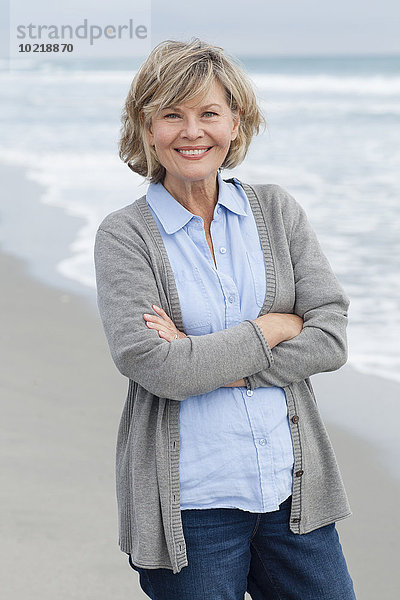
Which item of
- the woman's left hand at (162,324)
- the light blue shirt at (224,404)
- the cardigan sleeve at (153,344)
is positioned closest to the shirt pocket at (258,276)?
the light blue shirt at (224,404)

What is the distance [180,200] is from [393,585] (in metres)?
1.81

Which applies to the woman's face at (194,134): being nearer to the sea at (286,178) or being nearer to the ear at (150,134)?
the ear at (150,134)

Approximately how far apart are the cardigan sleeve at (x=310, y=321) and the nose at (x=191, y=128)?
1.17 ft

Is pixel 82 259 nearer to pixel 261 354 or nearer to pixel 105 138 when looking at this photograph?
pixel 261 354

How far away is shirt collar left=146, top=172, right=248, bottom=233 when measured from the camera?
215 centimetres

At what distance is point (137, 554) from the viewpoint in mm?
2059

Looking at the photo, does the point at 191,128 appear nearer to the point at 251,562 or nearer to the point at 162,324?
the point at 162,324

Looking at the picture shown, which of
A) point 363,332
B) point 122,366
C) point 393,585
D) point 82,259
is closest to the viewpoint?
point 122,366

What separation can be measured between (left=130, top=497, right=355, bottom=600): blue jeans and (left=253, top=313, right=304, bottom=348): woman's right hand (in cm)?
41

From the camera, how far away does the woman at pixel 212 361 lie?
6.68 ft

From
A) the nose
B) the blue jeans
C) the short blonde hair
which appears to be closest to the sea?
the short blonde hair

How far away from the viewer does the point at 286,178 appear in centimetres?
1191

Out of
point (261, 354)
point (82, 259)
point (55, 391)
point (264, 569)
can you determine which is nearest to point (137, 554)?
point (264, 569)

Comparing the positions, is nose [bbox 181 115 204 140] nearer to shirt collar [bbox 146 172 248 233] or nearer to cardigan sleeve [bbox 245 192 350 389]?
shirt collar [bbox 146 172 248 233]
